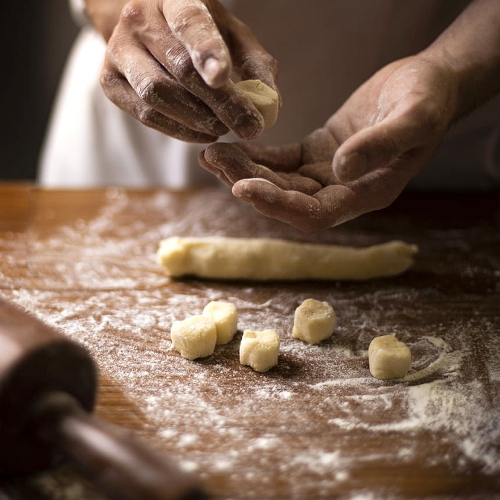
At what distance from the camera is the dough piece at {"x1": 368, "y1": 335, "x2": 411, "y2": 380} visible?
144 cm

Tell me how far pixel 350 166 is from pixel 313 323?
42 cm

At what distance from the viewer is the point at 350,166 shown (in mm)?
1357

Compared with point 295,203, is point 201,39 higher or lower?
higher

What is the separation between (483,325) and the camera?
1.68 metres

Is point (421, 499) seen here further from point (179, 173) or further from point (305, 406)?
point (179, 173)

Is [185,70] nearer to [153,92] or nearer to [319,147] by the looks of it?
[153,92]

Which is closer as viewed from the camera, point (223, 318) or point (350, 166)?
point (350, 166)

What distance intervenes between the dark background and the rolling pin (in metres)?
3.55

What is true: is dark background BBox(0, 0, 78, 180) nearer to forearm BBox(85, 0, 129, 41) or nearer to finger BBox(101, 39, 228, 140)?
forearm BBox(85, 0, 129, 41)

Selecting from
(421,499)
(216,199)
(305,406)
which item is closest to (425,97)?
(305,406)

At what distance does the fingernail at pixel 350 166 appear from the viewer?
1.35 meters

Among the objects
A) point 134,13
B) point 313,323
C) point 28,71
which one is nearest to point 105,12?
point 134,13

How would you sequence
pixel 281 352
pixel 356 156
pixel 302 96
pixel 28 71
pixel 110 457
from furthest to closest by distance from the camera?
pixel 28 71
pixel 302 96
pixel 281 352
pixel 356 156
pixel 110 457

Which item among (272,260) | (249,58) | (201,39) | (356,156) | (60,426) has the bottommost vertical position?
(272,260)
